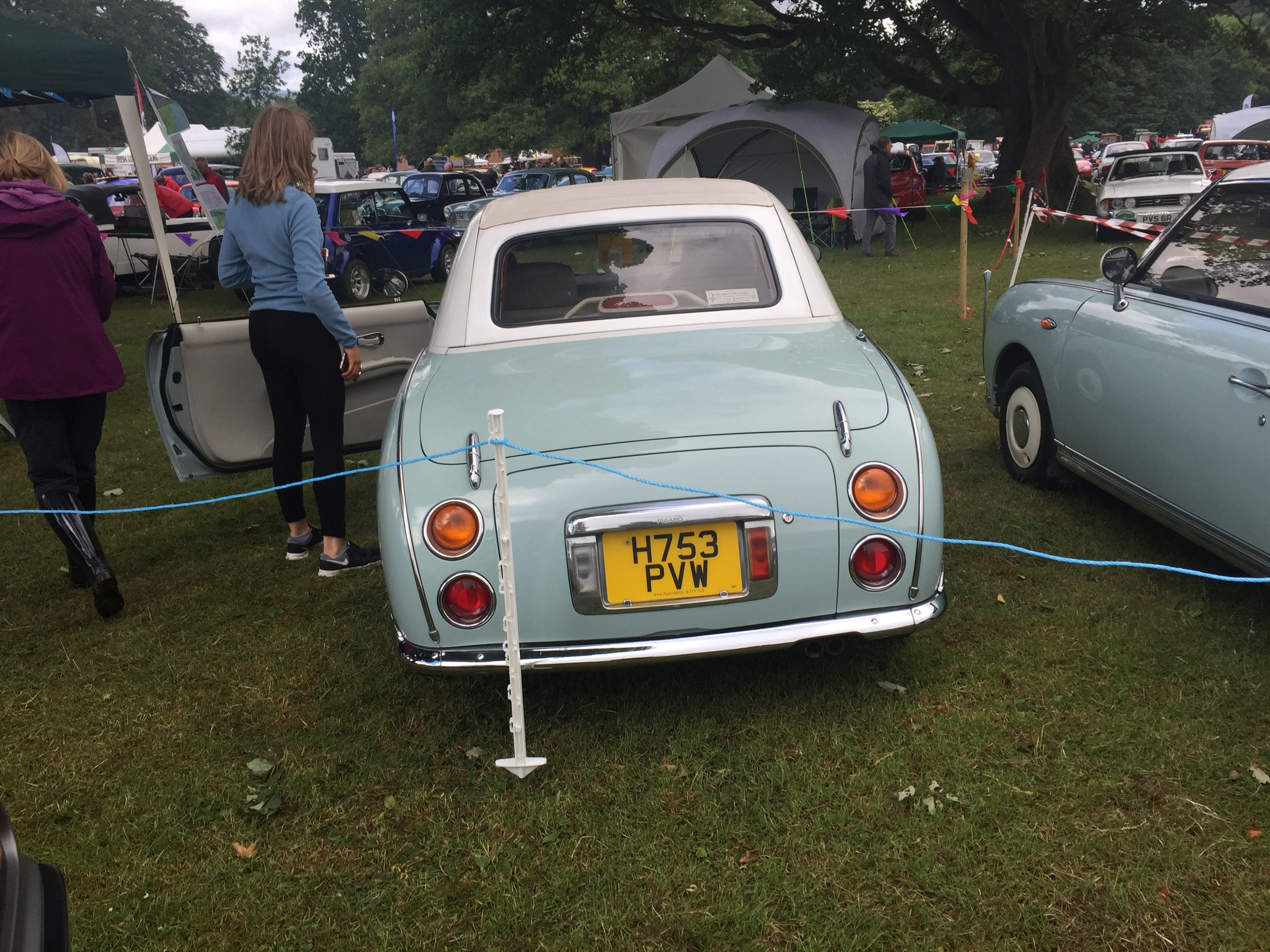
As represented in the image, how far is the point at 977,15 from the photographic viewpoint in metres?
20.6

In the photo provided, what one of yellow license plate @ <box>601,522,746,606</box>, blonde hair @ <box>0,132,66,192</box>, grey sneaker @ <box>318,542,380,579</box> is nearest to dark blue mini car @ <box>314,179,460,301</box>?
blonde hair @ <box>0,132,66,192</box>

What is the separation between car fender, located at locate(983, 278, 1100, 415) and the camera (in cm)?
457

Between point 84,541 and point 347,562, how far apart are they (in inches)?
41.5

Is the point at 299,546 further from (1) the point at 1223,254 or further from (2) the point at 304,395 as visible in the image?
(1) the point at 1223,254

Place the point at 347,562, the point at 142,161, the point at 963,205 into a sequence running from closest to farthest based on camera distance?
the point at 347,562 → the point at 142,161 → the point at 963,205

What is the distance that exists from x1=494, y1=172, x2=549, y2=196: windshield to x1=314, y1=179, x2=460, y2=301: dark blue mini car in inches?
377

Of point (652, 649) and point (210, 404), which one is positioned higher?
point (210, 404)

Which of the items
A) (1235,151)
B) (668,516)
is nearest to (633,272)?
(668,516)

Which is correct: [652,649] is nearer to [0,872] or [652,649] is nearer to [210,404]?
[0,872]

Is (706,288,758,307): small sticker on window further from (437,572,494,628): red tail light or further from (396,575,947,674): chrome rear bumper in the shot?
(437,572,494,628): red tail light

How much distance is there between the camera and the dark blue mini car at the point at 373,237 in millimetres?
14117

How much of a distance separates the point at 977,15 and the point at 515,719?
71.1 ft

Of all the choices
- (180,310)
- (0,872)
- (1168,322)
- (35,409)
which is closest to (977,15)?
(180,310)

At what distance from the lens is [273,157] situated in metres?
4.05
